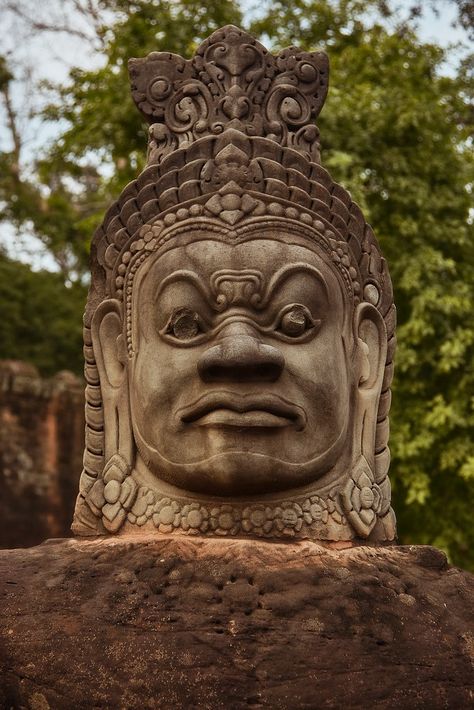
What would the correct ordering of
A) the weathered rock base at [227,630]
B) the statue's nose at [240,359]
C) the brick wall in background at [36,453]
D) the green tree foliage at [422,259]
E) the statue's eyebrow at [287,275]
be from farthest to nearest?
the brick wall in background at [36,453] < the green tree foliage at [422,259] < the statue's eyebrow at [287,275] < the statue's nose at [240,359] < the weathered rock base at [227,630]

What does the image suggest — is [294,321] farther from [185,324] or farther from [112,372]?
[112,372]

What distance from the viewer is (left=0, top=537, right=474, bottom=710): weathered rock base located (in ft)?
12.0

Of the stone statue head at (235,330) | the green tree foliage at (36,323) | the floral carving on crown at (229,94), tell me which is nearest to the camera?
the stone statue head at (235,330)

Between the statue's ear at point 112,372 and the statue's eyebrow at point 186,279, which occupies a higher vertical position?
the statue's eyebrow at point 186,279

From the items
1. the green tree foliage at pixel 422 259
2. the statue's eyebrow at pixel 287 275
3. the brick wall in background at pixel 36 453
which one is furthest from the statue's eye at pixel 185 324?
the brick wall in background at pixel 36 453

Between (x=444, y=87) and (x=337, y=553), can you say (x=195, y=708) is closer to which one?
(x=337, y=553)

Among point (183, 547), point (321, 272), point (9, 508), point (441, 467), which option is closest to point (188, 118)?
point (321, 272)

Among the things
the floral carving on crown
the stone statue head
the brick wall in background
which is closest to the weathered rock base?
the stone statue head

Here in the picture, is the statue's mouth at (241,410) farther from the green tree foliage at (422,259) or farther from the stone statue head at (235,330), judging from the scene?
the green tree foliage at (422,259)

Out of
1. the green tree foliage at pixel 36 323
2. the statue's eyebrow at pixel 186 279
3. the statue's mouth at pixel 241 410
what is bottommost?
the statue's mouth at pixel 241 410

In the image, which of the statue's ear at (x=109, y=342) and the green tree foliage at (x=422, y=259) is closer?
the statue's ear at (x=109, y=342)

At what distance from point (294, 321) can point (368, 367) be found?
1.91 feet

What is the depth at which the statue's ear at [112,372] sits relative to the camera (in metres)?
4.68

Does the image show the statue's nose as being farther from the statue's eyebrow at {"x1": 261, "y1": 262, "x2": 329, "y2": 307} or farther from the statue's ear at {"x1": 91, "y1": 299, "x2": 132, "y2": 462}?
the statue's ear at {"x1": 91, "y1": 299, "x2": 132, "y2": 462}
